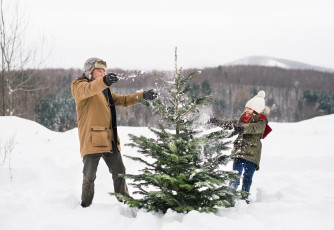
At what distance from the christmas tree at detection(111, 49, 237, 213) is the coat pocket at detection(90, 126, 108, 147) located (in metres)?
0.63

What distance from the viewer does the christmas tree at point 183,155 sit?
2812mm

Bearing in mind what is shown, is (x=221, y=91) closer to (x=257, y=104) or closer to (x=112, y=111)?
(x=257, y=104)

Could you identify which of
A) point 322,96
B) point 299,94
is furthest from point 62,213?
point 299,94

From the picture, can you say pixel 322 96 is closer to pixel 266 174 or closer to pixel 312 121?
pixel 312 121

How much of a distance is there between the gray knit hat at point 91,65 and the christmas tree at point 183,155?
94 centimetres

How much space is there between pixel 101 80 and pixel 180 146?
3.96 feet

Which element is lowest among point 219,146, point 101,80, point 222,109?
point 219,146

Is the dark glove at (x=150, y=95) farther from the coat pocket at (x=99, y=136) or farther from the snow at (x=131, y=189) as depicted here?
the snow at (x=131, y=189)

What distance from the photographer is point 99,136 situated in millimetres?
3303

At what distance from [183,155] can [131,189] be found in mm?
3508

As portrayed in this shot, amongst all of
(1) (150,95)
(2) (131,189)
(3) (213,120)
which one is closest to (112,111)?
(1) (150,95)

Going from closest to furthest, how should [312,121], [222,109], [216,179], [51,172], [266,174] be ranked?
1. [216,179]
2. [222,109]
3. [51,172]
4. [266,174]
5. [312,121]

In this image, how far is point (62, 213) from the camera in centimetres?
314

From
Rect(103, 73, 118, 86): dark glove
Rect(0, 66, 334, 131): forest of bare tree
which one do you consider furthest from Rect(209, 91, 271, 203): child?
Rect(103, 73, 118, 86): dark glove
